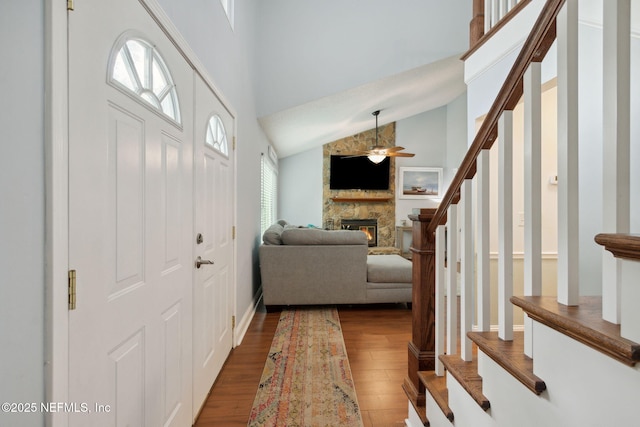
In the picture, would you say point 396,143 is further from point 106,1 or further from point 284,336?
point 106,1

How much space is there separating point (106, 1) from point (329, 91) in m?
3.08

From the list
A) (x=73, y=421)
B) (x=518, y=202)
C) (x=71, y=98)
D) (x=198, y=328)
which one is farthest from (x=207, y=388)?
(x=518, y=202)

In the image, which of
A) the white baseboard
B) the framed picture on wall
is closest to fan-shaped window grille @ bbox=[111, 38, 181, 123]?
the white baseboard

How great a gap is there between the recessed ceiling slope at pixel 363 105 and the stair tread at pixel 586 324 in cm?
352

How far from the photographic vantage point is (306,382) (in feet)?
6.77

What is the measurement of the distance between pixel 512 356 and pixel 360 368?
159cm

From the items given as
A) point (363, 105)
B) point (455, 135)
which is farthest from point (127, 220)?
point (455, 135)

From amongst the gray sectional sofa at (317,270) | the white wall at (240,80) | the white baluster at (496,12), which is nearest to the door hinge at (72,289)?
the white wall at (240,80)

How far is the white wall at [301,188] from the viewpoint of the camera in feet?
24.2

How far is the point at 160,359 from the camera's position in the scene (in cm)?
132

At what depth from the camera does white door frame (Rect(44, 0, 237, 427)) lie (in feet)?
2.46
